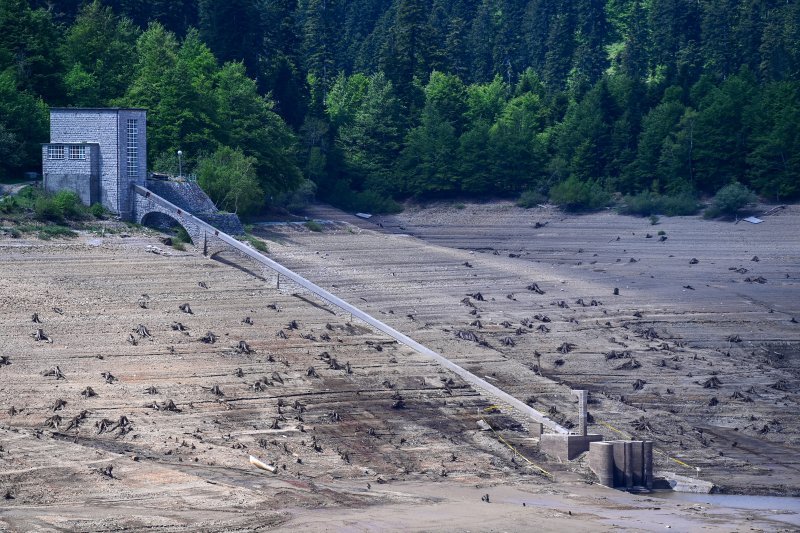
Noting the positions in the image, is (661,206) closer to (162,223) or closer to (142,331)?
(162,223)

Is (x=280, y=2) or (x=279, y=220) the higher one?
(x=280, y=2)

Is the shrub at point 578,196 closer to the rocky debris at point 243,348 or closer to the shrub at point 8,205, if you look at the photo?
the shrub at point 8,205

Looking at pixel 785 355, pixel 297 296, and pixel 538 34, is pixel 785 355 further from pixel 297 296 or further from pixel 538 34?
pixel 538 34

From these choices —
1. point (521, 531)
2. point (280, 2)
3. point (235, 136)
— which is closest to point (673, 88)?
point (280, 2)

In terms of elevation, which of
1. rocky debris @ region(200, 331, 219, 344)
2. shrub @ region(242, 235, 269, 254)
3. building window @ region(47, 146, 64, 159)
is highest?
building window @ region(47, 146, 64, 159)

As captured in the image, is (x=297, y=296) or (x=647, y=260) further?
(x=647, y=260)

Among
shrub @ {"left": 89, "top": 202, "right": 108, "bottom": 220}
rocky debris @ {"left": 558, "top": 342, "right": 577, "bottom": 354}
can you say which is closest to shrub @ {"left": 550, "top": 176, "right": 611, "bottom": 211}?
rocky debris @ {"left": 558, "top": 342, "right": 577, "bottom": 354}

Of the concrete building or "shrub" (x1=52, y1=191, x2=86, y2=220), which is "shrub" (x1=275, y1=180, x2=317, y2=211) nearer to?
the concrete building
